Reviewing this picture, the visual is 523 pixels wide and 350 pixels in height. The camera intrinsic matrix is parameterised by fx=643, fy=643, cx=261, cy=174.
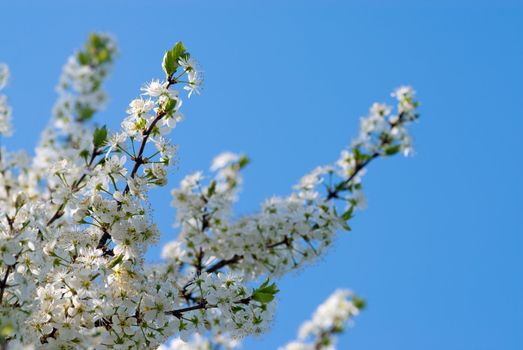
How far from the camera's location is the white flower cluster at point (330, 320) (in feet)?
29.2

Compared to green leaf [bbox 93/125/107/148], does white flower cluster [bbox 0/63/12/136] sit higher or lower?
higher

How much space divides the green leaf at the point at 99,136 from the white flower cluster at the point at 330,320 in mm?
5707

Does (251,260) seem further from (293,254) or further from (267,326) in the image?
(267,326)

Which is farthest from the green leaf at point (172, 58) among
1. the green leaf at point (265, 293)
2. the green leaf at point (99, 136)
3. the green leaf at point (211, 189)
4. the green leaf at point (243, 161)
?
the green leaf at point (243, 161)

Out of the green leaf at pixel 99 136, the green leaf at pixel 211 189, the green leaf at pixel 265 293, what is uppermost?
the green leaf at pixel 211 189

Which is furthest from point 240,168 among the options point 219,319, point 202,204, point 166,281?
point 166,281

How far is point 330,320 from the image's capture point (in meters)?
9.03

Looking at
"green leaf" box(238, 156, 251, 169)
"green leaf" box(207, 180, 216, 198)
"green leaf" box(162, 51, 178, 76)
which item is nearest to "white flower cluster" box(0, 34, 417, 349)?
"green leaf" box(162, 51, 178, 76)

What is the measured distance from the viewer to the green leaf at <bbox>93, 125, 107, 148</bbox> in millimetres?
3807

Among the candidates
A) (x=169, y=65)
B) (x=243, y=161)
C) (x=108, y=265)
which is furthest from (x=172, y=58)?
(x=243, y=161)

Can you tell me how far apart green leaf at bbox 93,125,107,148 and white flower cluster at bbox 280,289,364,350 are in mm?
5707

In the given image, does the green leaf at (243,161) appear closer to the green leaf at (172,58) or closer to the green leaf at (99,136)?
the green leaf at (172,58)

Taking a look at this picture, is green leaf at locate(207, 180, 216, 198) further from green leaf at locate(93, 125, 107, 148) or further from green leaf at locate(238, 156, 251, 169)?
green leaf at locate(93, 125, 107, 148)

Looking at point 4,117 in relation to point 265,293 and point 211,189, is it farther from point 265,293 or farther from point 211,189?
point 265,293
